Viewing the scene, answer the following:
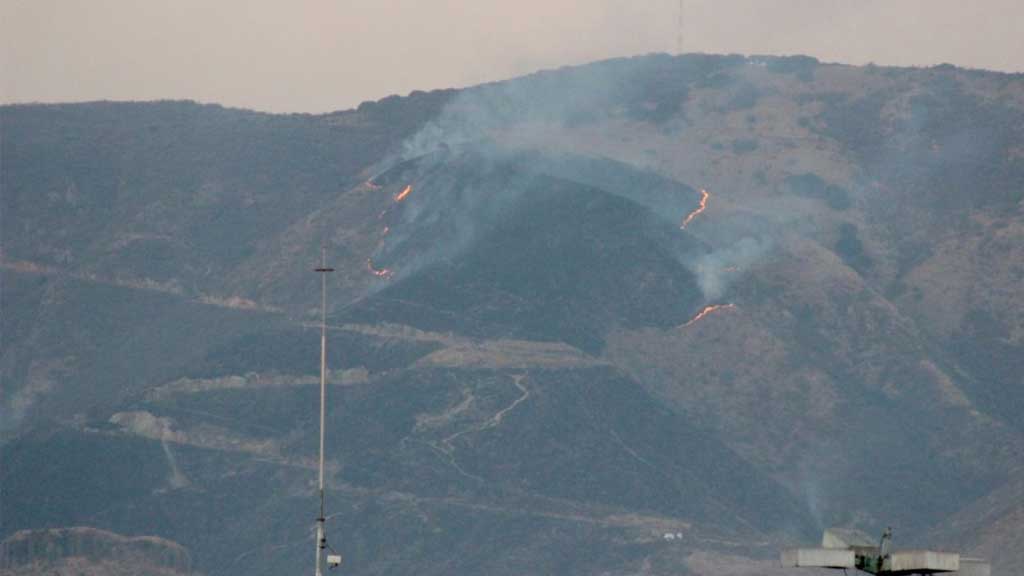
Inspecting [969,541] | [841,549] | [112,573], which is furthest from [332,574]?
[841,549]

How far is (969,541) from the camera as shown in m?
197

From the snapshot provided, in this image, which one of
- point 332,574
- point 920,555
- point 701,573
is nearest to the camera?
point 920,555

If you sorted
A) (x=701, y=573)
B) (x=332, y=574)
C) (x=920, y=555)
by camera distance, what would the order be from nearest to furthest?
(x=920, y=555)
(x=332, y=574)
(x=701, y=573)

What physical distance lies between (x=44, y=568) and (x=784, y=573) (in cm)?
5675

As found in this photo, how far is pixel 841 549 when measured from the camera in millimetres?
51500

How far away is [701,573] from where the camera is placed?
19862cm

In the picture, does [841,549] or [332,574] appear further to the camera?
[332,574]

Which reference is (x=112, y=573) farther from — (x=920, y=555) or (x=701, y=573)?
(x=920, y=555)

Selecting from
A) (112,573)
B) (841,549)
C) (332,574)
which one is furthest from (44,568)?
(841,549)

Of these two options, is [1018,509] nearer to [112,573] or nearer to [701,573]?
[701,573]

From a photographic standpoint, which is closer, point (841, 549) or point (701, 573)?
point (841, 549)

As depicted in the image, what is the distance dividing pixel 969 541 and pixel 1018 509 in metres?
5.84

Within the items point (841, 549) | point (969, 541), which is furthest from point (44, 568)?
point (841, 549)

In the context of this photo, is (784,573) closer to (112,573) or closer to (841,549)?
(112,573)
